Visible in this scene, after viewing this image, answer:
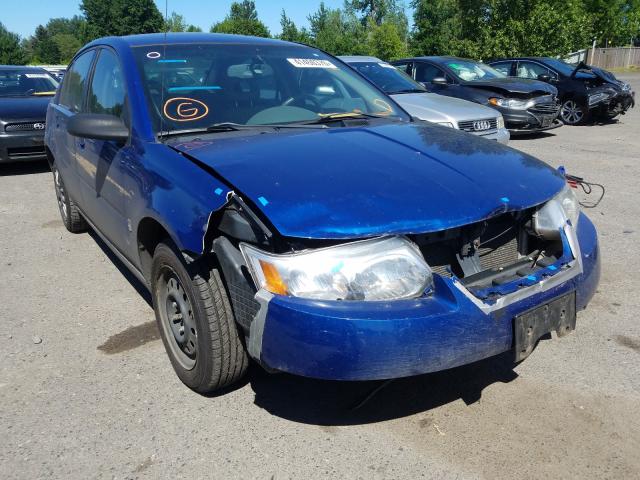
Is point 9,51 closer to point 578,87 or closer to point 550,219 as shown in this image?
point 578,87

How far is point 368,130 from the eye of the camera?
3264mm

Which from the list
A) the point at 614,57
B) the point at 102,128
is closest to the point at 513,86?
the point at 102,128

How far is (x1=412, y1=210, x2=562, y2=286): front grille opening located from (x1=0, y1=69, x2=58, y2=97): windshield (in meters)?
9.15

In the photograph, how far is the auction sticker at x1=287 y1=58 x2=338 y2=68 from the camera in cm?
382

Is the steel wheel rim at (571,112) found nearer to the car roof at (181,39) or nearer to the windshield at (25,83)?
the windshield at (25,83)

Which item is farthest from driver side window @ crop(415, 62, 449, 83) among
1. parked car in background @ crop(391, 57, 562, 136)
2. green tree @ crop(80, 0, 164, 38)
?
green tree @ crop(80, 0, 164, 38)

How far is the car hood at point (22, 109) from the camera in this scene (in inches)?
326

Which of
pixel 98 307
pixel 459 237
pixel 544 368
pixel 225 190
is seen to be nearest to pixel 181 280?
pixel 225 190

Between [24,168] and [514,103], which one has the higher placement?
[514,103]

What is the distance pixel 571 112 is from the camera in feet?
42.8

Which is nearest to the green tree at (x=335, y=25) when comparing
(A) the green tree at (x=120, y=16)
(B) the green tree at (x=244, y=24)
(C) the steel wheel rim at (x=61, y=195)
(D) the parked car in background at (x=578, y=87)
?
(B) the green tree at (x=244, y=24)

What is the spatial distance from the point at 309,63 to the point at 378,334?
7.78 ft

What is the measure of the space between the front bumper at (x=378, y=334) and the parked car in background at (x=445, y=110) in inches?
210

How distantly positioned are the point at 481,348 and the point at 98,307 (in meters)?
2.72
